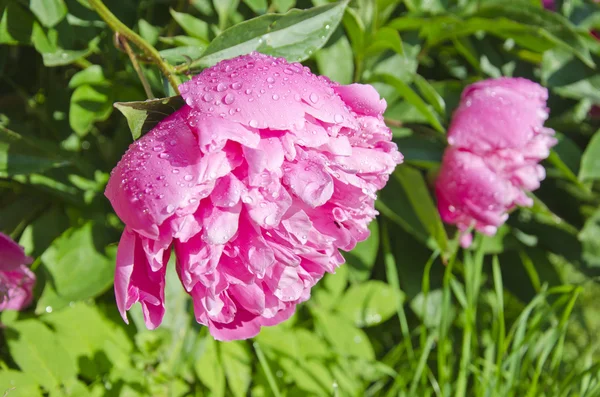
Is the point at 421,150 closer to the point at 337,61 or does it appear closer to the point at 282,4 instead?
the point at 337,61

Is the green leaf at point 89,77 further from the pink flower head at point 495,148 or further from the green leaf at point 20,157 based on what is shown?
the pink flower head at point 495,148

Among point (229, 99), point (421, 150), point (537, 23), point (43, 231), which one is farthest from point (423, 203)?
point (43, 231)

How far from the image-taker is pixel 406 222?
94 cm

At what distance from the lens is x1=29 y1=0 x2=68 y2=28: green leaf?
72 centimetres

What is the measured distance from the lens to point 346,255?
101cm

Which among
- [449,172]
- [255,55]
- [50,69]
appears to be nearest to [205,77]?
[255,55]

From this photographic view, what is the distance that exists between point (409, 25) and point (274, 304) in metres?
0.55

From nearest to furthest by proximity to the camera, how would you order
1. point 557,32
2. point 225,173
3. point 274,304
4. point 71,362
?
1. point 225,173
2. point 274,304
3. point 71,362
4. point 557,32

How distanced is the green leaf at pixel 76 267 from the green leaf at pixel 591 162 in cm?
75

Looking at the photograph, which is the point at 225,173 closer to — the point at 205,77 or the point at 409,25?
the point at 205,77

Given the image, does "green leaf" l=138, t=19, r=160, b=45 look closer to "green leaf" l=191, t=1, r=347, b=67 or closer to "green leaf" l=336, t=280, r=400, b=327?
"green leaf" l=191, t=1, r=347, b=67

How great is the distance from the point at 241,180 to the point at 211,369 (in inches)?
18.1

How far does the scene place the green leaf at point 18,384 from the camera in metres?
0.70

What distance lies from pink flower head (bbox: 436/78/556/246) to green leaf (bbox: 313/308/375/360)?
29 cm
